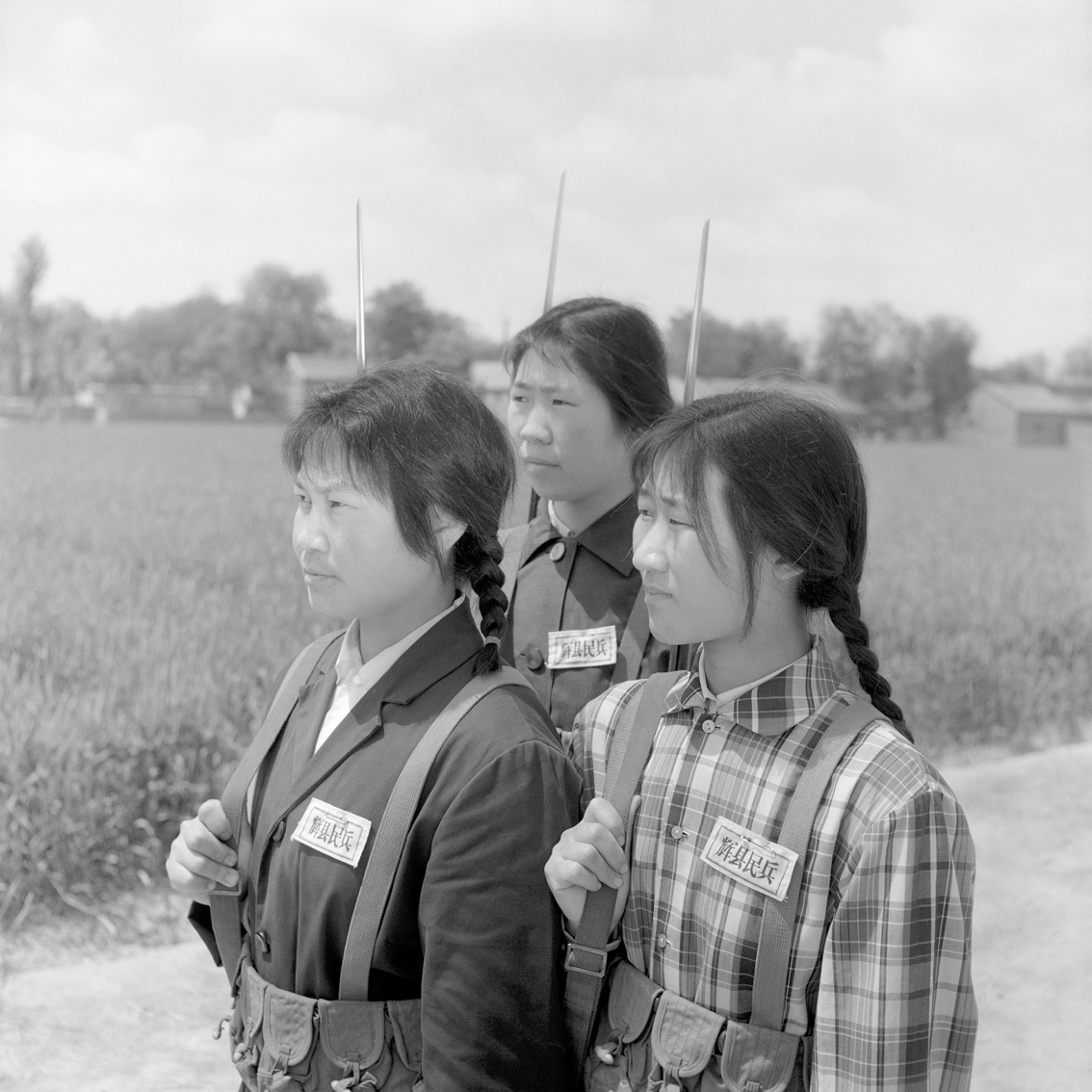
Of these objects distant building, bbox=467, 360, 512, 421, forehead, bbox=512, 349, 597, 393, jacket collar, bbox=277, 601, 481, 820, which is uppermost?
forehead, bbox=512, 349, 597, 393

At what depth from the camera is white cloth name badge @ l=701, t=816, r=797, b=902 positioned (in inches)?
46.2

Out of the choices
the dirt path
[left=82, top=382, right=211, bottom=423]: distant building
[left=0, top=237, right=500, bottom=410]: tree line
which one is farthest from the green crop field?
the dirt path

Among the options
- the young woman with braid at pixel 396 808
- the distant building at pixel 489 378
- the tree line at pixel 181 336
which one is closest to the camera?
the young woman with braid at pixel 396 808

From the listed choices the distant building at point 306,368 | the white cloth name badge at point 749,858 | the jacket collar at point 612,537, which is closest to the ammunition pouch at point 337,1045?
the white cloth name badge at point 749,858

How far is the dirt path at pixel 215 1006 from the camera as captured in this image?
2.36 m

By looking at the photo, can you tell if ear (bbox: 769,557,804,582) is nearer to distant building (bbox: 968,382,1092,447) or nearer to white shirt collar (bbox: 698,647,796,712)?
white shirt collar (bbox: 698,647,796,712)

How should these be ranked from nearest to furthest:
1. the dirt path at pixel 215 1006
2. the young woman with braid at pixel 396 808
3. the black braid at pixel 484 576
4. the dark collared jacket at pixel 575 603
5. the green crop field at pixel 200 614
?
the young woman with braid at pixel 396 808 → the black braid at pixel 484 576 → the dark collared jacket at pixel 575 603 → the dirt path at pixel 215 1006 → the green crop field at pixel 200 614

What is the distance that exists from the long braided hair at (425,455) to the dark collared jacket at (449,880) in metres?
0.11

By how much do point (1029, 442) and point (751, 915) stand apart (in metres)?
5.56

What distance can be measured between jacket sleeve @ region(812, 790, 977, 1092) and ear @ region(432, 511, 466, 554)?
0.58 m

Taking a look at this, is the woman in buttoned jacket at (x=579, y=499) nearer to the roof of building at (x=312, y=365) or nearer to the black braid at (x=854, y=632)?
the black braid at (x=854, y=632)

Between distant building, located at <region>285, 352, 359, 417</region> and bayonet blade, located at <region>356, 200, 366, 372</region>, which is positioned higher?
bayonet blade, located at <region>356, 200, 366, 372</region>

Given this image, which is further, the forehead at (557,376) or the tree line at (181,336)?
the tree line at (181,336)

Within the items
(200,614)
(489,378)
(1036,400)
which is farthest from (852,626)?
(1036,400)
